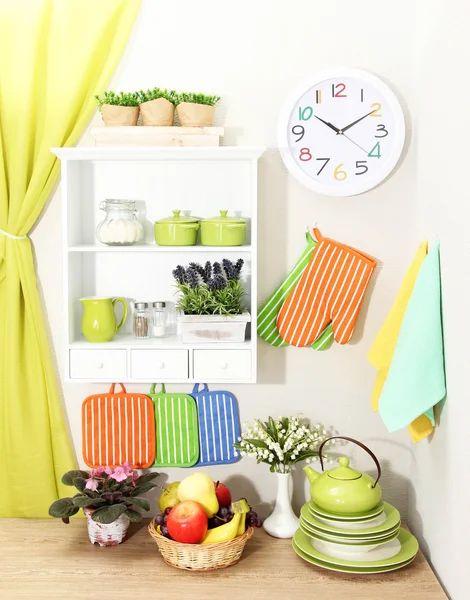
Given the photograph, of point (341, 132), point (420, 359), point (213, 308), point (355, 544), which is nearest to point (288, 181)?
point (341, 132)

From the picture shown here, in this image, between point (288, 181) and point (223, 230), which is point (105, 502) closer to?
point (223, 230)

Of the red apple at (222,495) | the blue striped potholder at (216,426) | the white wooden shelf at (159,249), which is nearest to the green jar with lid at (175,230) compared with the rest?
the white wooden shelf at (159,249)

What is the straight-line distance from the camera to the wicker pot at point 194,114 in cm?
192

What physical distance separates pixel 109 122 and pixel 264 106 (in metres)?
0.45

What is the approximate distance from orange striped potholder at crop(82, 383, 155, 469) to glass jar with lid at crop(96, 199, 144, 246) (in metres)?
0.48

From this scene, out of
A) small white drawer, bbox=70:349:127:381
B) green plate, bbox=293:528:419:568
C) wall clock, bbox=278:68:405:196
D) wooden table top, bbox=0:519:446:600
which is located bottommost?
wooden table top, bbox=0:519:446:600

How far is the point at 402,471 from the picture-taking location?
212cm

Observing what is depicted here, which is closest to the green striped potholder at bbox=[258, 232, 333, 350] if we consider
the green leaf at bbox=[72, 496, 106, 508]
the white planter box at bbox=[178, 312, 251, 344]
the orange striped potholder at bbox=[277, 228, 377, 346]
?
the orange striped potholder at bbox=[277, 228, 377, 346]

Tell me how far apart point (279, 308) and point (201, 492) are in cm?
57

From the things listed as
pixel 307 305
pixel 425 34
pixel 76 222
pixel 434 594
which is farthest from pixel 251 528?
pixel 425 34

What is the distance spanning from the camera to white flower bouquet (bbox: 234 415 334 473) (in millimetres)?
2002

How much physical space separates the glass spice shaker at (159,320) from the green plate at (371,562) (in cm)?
68

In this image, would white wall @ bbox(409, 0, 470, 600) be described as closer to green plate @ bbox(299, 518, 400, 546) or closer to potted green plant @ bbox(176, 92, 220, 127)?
green plate @ bbox(299, 518, 400, 546)

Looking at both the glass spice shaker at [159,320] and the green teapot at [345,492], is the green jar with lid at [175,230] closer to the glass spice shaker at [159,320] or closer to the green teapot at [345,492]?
the glass spice shaker at [159,320]
